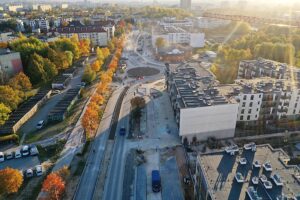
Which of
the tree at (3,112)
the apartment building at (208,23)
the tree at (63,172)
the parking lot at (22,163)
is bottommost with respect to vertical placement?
the parking lot at (22,163)

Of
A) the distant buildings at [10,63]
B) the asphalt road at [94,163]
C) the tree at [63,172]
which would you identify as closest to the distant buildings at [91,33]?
the distant buildings at [10,63]

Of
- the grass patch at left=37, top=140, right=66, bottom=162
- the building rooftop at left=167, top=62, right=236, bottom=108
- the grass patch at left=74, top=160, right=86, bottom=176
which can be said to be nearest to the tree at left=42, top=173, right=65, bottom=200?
the grass patch at left=74, top=160, right=86, bottom=176

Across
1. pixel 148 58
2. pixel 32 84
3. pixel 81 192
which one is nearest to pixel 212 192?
pixel 81 192

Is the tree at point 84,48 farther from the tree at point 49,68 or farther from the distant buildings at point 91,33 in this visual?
the tree at point 49,68

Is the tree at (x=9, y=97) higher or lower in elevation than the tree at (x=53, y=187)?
higher

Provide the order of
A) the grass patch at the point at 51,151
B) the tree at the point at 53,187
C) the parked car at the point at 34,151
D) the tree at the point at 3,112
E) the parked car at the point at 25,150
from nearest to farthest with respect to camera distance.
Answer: the tree at the point at 53,187 → the grass patch at the point at 51,151 → the parked car at the point at 25,150 → the parked car at the point at 34,151 → the tree at the point at 3,112

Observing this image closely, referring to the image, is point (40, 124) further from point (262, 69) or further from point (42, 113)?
point (262, 69)

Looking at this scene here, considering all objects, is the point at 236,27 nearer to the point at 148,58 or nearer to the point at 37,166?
the point at 148,58
